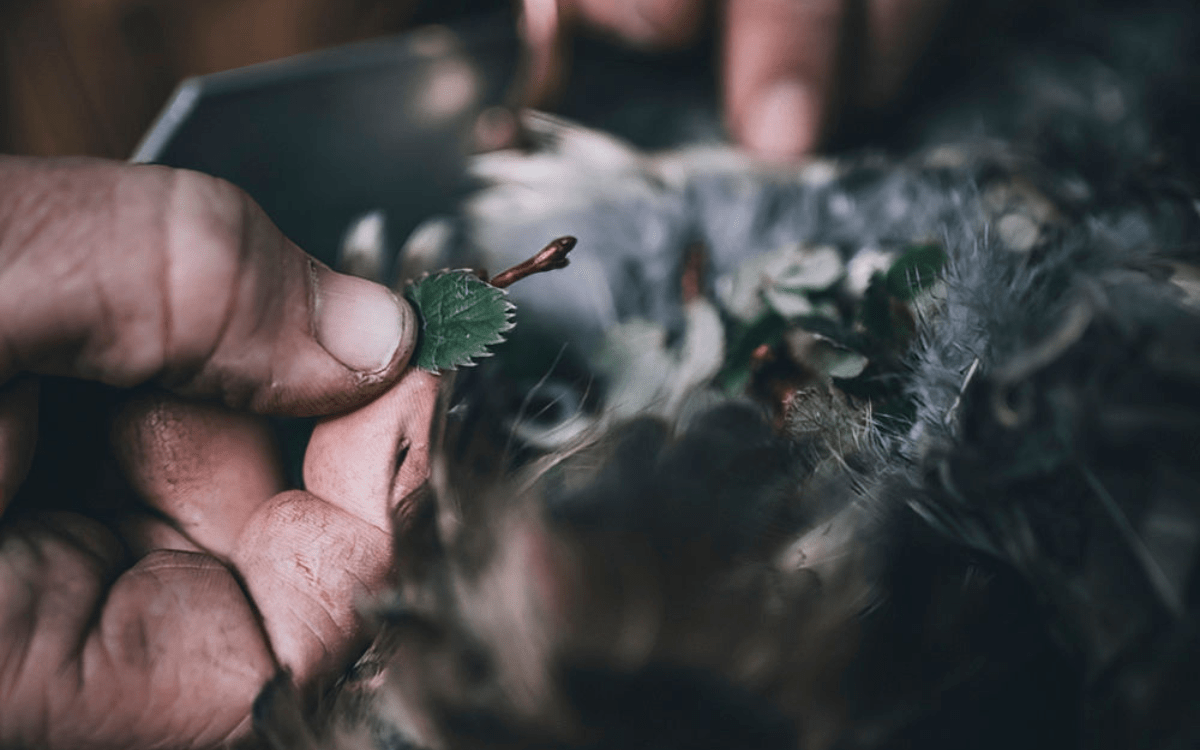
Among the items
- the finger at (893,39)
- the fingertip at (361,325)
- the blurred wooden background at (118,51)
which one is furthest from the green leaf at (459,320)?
the blurred wooden background at (118,51)

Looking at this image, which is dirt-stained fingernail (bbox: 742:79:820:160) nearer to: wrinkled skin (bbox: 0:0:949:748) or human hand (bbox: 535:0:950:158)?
human hand (bbox: 535:0:950:158)

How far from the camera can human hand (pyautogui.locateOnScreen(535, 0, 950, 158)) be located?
0.59 meters

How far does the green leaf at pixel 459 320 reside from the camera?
32cm

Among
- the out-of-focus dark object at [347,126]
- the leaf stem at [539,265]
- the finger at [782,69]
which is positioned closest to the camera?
the leaf stem at [539,265]

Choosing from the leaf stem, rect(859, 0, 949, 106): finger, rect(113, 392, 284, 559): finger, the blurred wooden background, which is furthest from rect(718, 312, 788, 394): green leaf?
the blurred wooden background

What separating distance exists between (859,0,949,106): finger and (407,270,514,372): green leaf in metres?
0.44

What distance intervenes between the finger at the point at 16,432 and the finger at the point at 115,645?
2cm

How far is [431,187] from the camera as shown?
1.90 ft

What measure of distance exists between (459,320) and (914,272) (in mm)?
218

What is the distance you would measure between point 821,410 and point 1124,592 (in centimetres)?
13

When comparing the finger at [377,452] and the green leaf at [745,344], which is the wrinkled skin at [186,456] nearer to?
the finger at [377,452]

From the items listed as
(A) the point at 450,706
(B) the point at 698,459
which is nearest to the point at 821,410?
(B) the point at 698,459

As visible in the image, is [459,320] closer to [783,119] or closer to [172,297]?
[172,297]

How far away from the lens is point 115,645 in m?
0.27
